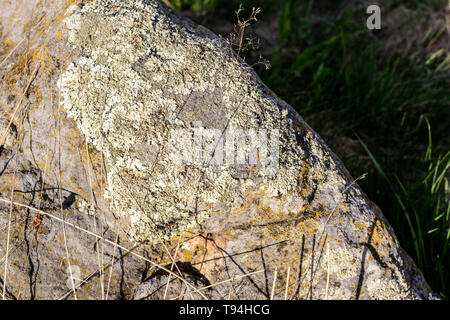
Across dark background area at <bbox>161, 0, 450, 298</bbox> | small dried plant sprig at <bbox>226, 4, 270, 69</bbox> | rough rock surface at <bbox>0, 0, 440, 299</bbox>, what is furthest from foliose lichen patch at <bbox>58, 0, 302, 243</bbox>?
dark background area at <bbox>161, 0, 450, 298</bbox>

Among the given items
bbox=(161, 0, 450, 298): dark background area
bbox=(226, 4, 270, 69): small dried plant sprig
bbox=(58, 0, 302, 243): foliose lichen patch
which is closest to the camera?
bbox=(58, 0, 302, 243): foliose lichen patch

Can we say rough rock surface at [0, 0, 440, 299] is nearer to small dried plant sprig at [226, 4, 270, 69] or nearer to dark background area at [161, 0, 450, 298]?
small dried plant sprig at [226, 4, 270, 69]

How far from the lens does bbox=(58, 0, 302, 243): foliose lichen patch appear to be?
66.9 inches

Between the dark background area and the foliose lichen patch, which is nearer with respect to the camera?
the foliose lichen patch

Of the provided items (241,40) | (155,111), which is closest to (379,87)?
(241,40)

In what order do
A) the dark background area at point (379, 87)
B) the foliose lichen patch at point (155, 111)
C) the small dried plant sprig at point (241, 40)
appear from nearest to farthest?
the foliose lichen patch at point (155, 111)
the small dried plant sprig at point (241, 40)
the dark background area at point (379, 87)

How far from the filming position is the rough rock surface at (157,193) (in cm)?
171

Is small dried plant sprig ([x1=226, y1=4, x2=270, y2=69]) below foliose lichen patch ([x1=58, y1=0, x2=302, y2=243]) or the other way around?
the other way around

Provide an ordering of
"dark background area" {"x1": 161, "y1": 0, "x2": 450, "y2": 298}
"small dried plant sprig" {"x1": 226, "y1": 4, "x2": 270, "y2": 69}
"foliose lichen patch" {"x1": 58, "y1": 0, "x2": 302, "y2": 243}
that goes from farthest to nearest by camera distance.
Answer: "dark background area" {"x1": 161, "y1": 0, "x2": 450, "y2": 298} → "small dried plant sprig" {"x1": 226, "y1": 4, "x2": 270, "y2": 69} → "foliose lichen patch" {"x1": 58, "y1": 0, "x2": 302, "y2": 243}

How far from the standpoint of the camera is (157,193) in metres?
1.70

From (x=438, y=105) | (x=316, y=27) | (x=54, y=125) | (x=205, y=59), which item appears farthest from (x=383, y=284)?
(x=316, y=27)

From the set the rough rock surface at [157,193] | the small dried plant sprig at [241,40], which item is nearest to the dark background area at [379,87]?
the small dried plant sprig at [241,40]

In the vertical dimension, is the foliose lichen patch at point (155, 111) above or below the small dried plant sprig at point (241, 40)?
below

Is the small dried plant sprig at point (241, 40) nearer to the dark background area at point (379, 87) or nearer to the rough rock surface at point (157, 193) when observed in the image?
the rough rock surface at point (157, 193)
